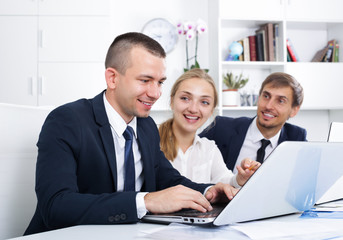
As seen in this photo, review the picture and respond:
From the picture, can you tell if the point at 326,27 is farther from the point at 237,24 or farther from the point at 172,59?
the point at 172,59

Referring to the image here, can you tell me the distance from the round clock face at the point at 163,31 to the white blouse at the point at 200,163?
202 cm

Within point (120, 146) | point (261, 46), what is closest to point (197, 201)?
point (120, 146)

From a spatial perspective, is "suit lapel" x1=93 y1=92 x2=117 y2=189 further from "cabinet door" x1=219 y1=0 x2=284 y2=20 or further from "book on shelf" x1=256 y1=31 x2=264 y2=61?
"book on shelf" x1=256 y1=31 x2=264 y2=61

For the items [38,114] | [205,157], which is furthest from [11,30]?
[38,114]

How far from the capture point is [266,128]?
271 centimetres

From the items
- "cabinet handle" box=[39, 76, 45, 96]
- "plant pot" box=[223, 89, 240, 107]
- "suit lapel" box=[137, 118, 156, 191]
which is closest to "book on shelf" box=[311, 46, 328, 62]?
"plant pot" box=[223, 89, 240, 107]

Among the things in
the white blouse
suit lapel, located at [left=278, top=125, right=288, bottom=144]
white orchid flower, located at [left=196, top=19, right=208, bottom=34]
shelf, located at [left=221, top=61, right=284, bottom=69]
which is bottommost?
the white blouse

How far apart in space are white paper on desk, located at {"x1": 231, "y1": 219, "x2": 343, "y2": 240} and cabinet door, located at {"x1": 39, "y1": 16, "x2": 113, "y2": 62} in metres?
3.08

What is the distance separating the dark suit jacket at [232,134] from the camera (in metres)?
2.68

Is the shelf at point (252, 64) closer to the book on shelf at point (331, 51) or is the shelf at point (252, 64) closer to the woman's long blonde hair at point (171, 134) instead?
the book on shelf at point (331, 51)

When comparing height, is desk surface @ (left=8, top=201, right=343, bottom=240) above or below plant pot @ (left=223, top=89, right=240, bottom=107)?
below

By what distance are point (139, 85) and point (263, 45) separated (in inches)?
111

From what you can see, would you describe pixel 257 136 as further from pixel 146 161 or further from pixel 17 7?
pixel 17 7

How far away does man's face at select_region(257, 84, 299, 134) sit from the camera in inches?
106
